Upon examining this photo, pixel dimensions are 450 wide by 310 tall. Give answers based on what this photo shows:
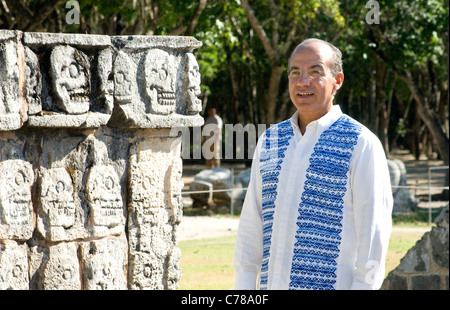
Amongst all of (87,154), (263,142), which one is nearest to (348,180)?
(263,142)

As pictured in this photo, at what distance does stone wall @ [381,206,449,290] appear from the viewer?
6.02 metres

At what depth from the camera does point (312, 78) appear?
2.96 metres

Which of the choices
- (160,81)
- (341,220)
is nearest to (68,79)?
(160,81)

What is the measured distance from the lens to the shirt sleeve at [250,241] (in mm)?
3088

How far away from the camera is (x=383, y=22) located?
14.3m

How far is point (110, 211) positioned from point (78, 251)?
1.03 feet

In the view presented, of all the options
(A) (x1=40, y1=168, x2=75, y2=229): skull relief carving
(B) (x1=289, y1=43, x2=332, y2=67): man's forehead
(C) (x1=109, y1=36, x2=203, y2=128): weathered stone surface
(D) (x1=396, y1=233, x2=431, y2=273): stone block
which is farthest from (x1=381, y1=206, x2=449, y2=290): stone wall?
(B) (x1=289, y1=43, x2=332, y2=67): man's forehead

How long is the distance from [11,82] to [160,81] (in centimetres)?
99

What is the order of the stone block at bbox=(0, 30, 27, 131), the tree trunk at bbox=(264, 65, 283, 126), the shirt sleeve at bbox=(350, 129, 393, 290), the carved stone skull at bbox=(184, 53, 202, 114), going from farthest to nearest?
1. the tree trunk at bbox=(264, 65, 283, 126)
2. the carved stone skull at bbox=(184, 53, 202, 114)
3. the stone block at bbox=(0, 30, 27, 131)
4. the shirt sleeve at bbox=(350, 129, 393, 290)

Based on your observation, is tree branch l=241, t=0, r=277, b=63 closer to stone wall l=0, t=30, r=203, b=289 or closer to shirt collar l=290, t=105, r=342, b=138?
stone wall l=0, t=30, r=203, b=289

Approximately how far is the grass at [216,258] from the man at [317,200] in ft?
15.6

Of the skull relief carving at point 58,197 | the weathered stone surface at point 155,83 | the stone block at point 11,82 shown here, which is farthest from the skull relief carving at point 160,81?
the stone block at point 11,82

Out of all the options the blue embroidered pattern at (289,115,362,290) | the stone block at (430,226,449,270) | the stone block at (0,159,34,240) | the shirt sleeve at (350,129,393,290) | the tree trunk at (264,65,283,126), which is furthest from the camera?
the tree trunk at (264,65,283,126)

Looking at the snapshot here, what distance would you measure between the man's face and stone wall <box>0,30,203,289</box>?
181cm
